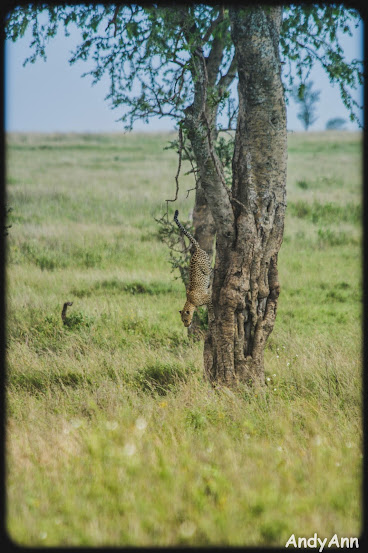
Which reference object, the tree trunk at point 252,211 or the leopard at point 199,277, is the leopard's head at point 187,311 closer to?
the leopard at point 199,277

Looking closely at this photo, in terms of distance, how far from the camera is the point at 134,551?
2717 mm

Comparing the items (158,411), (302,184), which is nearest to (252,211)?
(158,411)

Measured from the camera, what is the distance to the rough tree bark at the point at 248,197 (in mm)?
4945

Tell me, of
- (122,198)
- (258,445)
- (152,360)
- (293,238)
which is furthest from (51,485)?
Answer: (122,198)

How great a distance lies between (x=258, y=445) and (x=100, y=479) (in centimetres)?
123

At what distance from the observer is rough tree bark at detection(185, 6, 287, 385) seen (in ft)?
16.2

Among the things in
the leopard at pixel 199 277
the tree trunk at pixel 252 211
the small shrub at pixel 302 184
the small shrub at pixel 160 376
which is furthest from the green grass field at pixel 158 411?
the small shrub at pixel 302 184

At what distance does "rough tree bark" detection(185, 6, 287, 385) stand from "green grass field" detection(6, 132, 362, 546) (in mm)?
576

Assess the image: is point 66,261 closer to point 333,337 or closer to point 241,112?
point 333,337

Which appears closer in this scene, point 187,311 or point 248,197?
point 248,197

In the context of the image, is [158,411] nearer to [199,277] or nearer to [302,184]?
[199,277]

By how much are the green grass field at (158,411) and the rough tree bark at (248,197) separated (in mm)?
576

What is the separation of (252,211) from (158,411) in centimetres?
221

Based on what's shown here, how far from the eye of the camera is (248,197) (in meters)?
5.11
